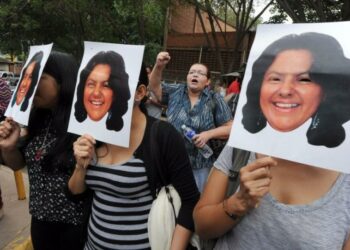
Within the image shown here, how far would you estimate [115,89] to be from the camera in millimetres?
1548

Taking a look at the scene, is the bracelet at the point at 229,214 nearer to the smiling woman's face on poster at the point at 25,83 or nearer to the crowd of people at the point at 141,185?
the crowd of people at the point at 141,185

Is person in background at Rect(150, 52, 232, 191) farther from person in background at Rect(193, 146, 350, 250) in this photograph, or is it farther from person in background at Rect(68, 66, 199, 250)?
person in background at Rect(193, 146, 350, 250)

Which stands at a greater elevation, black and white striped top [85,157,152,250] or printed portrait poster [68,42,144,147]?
printed portrait poster [68,42,144,147]

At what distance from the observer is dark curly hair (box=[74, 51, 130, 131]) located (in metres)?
1.52

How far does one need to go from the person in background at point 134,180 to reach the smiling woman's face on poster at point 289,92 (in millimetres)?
566

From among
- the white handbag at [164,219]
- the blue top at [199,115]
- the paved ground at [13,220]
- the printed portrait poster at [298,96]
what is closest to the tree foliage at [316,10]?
the blue top at [199,115]

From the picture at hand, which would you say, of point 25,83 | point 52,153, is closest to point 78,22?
point 25,83

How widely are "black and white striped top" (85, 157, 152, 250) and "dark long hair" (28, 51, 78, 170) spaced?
0.25m

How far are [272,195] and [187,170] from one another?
1.61 feet

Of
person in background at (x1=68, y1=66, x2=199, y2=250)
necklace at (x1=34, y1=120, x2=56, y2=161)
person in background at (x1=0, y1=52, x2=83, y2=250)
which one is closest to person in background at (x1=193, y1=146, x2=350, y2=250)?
person in background at (x1=68, y1=66, x2=199, y2=250)

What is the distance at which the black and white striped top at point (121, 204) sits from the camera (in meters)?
1.59

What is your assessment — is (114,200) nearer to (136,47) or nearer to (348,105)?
(136,47)

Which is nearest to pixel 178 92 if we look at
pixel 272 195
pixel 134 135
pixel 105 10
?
pixel 134 135

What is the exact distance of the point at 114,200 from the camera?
1.62 meters
